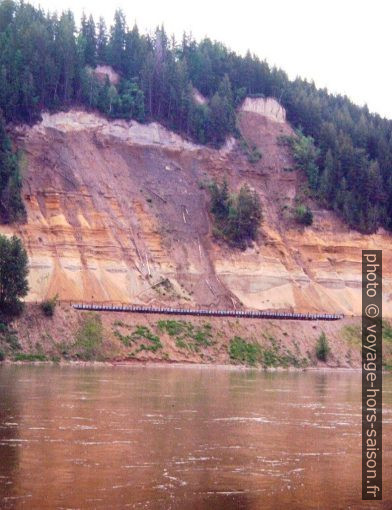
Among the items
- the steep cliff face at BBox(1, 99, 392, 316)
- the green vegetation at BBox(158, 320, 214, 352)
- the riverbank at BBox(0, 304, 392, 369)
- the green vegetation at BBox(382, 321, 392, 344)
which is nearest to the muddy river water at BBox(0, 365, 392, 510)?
the riverbank at BBox(0, 304, 392, 369)

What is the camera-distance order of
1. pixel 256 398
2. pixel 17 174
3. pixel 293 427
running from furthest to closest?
pixel 17 174
pixel 256 398
pixel 293 427

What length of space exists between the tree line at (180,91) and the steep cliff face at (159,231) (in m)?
2.08

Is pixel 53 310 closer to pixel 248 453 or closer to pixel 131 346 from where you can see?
pixel 131 346

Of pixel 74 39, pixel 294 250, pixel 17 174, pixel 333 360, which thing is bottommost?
pixel 333 360

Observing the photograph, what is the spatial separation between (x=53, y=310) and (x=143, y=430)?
134ft

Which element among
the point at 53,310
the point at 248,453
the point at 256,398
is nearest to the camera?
the point at 248,453

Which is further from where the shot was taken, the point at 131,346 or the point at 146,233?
the point at 146,233

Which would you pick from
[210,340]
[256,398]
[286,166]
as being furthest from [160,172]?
[256,398]

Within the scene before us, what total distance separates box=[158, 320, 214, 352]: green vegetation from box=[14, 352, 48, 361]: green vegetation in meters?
12.6

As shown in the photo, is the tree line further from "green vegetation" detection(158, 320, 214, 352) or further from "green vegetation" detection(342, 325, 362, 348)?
"green vegetation" detection(158, 320, 214, 352)

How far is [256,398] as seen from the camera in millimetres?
49688

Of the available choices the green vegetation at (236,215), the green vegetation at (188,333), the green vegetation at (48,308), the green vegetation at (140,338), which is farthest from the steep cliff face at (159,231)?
the green vegetation at (140,338)

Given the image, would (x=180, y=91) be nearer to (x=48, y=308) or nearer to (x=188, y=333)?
(x=188, y=333)

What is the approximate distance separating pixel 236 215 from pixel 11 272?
1282 inches
